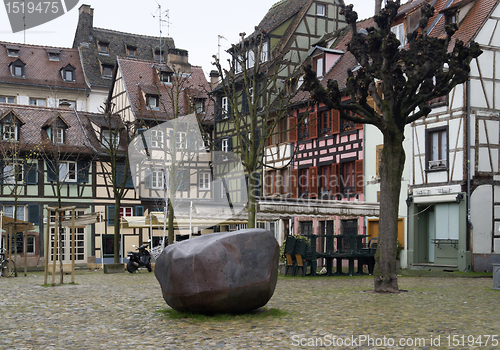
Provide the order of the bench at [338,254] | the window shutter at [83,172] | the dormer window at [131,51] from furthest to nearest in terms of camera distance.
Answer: the dormer window at [131,51]
the window shutter at [83,172]
the bench at [338,254]

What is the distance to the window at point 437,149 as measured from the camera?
24.7 m

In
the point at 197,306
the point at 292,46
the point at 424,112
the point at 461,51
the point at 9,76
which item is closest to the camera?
the point at 197,306

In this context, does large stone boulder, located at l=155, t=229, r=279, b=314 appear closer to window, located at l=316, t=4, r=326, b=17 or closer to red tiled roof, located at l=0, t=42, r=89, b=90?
window, located at l=316, t=4, r=326, b=17

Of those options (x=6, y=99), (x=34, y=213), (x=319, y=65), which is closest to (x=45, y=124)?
(x=34, y=213)

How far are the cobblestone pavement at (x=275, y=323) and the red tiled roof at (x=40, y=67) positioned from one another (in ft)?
132

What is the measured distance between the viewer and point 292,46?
121 feet

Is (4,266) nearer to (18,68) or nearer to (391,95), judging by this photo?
(391,95)

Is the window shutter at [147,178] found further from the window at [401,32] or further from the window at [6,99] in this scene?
the window at [401,32]

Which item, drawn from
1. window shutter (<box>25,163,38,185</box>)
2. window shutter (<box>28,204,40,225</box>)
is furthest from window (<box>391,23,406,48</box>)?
window shutter (<box>28,204,40,225</box>)

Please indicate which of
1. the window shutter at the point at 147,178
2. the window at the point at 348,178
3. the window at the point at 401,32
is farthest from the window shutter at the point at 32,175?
the window at the point at 401,32

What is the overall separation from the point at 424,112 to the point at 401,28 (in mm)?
16227

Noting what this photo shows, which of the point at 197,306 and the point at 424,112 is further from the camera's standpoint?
the point at 424,112

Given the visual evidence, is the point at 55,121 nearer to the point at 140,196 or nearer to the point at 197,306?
the point at 140,196

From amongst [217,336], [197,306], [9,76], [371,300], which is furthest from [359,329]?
[9,76]
